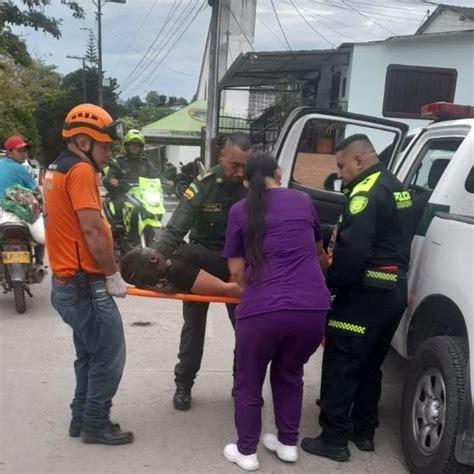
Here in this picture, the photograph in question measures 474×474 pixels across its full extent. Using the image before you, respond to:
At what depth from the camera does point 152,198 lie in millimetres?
7930

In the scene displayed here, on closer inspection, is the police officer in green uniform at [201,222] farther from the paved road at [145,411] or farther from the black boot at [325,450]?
the black boot at [325,450]

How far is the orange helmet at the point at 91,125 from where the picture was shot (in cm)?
327

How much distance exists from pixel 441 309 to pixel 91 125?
7.01 ft

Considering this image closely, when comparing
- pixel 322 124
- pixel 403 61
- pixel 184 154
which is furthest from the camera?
pixel 184 154

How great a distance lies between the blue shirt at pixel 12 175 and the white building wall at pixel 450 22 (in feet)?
57.4

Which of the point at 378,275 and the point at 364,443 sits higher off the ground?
the point at 378,275

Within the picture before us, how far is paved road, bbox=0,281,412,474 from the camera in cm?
343

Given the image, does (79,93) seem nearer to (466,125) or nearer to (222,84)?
(222,84)

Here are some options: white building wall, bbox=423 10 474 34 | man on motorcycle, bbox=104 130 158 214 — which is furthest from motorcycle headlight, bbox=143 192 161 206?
white building wall, bbox=423 10 474 34

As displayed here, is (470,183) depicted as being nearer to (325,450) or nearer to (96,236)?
(325,450)

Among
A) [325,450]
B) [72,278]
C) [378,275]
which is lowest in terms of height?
[325,450]

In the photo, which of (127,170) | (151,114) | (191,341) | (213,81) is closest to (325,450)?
(191,341)

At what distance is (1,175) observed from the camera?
21.2ft

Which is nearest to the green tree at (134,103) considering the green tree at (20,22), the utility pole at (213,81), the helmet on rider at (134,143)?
the green tree at (20,22)
